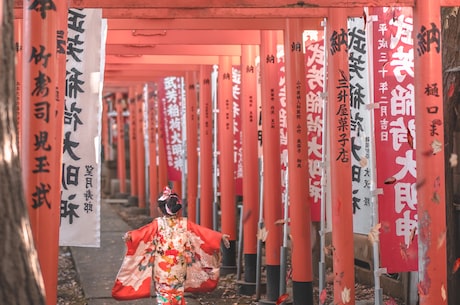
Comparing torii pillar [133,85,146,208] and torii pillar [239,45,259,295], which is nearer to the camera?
torii pillar [239,45,259,295]

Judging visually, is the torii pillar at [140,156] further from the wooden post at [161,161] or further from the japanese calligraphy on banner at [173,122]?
the japanese calligraphy on banner at [173,122]

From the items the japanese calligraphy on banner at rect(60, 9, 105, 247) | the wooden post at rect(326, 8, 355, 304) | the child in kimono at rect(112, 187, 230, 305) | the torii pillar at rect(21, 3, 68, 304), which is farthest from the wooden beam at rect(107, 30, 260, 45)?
the torii pillar at rect(21, 3, 68, 304)

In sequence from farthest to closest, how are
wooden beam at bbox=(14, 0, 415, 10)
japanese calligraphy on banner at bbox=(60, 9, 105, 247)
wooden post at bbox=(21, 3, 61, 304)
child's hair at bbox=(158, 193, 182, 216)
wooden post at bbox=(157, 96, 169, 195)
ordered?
wooden post at bbox=(157, 96, 169, 195) → child's hair at bbox=(158, 193, 182, 216) → japanese calligraphy on banner at bbox=(60, 9, 105, 247) → wooden beam at bbox=(14, 0, 415, 10) → wooden post at bbox=(21, 3, 61, 304)

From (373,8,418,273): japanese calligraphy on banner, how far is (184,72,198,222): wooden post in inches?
390

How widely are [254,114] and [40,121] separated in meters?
6.56

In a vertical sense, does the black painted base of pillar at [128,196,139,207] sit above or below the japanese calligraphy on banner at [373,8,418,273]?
below

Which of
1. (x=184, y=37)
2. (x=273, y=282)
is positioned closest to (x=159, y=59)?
(x=184, y=37)

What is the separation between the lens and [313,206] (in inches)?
395

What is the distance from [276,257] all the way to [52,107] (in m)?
5.31

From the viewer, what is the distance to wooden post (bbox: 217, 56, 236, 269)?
13805 mm

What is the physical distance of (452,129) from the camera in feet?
28.3

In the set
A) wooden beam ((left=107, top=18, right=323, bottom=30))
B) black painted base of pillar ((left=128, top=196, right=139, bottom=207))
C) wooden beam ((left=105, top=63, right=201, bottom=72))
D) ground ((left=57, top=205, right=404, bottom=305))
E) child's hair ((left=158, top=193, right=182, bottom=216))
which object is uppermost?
wooden beam ((left=105, top=63, right=201, bottom=72))

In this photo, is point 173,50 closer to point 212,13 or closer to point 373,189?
point 212,13

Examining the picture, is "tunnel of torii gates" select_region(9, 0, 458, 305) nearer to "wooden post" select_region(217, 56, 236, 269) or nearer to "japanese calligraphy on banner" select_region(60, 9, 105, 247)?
"wooden post" select_region(217, 56, 236, 269)
